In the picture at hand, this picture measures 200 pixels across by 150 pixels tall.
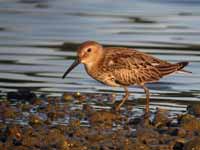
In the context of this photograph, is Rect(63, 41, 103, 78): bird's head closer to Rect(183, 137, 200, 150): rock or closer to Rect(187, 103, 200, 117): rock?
Rect(187, 103, 200, 117): rock

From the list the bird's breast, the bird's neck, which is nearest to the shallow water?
the bird's breast

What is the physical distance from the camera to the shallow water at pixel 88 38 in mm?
16156

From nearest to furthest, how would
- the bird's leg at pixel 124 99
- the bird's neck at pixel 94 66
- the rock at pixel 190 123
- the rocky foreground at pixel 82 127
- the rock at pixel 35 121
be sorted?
the rocky foreground at pixel 82 127 < the rock at pixel 190 123 < the rock at pixel 35 121 < the bird's leg at pixel 124 99 < the bird's neck at pixel 94 66

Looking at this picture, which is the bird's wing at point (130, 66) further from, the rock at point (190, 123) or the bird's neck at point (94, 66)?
the rock at point (190, 123)

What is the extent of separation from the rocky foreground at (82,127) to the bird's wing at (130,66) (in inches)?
26.7

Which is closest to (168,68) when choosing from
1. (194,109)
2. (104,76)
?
(104,76)

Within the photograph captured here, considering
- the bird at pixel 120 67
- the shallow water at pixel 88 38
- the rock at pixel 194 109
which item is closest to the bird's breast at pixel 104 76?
the bird at pixel 120 67

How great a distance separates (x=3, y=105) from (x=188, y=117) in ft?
9.36

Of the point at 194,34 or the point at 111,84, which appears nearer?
the point at 111,84

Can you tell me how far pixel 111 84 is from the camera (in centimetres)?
1471

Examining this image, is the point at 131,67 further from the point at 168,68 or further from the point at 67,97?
the point at 67,97

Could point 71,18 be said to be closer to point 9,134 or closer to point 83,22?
point 83,22

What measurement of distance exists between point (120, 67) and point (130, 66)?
174 millimetres

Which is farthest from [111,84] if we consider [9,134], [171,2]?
[171,2]
